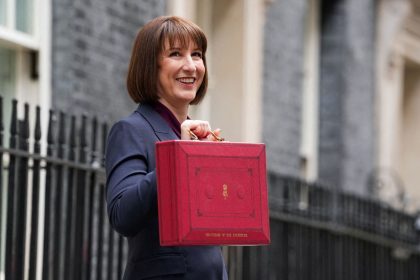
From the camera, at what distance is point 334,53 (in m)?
14.9

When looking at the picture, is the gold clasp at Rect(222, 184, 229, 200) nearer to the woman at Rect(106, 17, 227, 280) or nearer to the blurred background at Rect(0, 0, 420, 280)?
the woman at Rect(106, 17, 227, 280)

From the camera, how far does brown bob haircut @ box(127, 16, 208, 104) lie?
427 cm

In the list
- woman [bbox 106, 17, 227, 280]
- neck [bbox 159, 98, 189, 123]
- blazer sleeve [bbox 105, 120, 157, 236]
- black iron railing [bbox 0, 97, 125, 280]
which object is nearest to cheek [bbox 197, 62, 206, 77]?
woman [bbox 106, 17, 227, 280]

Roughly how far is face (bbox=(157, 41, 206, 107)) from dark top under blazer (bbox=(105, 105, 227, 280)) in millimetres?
104

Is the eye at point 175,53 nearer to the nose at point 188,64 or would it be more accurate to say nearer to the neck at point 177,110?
the nose at point 188,64

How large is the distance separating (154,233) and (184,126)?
1.12 ft

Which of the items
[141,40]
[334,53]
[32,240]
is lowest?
[32,240]

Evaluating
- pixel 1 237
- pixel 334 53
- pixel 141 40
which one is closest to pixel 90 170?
pixel 1 237

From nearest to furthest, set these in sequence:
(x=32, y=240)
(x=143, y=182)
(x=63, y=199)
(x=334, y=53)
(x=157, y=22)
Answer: (x=143, y=182), (x=157, y=22), (x=32, y=240), (x=63, y=199), (x=334, y=53)

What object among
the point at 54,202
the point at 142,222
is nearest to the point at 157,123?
the point at 142,222

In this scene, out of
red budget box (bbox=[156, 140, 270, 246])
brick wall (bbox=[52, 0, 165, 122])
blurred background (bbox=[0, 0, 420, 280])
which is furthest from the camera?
brick wall (bbox=[52, 0, 165, 122])

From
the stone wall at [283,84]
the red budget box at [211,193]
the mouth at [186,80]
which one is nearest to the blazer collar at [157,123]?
the mouth at [186,80]

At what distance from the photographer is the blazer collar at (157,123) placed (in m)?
4.29

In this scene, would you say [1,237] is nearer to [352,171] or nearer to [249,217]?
[249,217]
